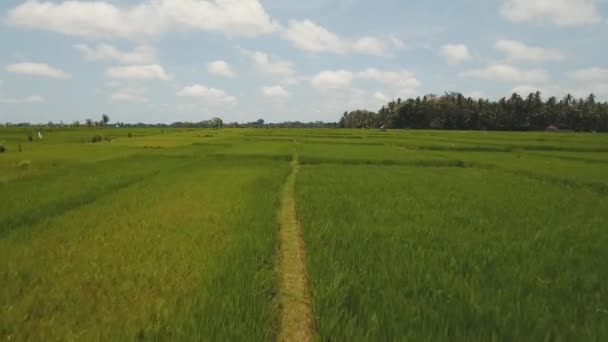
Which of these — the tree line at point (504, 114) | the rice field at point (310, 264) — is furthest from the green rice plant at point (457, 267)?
the tree line at point (504, 114)

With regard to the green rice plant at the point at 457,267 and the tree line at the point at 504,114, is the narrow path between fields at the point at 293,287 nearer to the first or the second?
the green rice plant at the point at 457,267

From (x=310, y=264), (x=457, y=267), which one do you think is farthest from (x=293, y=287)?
(x=457, y=267)

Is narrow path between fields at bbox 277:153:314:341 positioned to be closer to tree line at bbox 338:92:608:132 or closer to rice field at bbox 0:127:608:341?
rice field at bbox 0:127:608:341

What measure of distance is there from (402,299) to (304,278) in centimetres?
106

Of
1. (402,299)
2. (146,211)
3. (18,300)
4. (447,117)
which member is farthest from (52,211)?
(447,117)

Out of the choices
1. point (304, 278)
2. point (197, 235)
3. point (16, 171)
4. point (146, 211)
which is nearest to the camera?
point (304, 278)

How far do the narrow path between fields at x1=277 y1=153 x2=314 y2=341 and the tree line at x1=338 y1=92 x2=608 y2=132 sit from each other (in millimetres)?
69451

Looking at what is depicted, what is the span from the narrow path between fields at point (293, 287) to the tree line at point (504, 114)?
69451 mm

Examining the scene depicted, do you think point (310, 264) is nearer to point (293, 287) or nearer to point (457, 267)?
point (293, 287)

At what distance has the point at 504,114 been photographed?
6400cm

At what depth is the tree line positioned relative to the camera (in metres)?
63.0

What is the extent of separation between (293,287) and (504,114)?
73262 mm

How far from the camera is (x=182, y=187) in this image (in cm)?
873

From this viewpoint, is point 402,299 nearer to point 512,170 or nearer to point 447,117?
point 512,170
